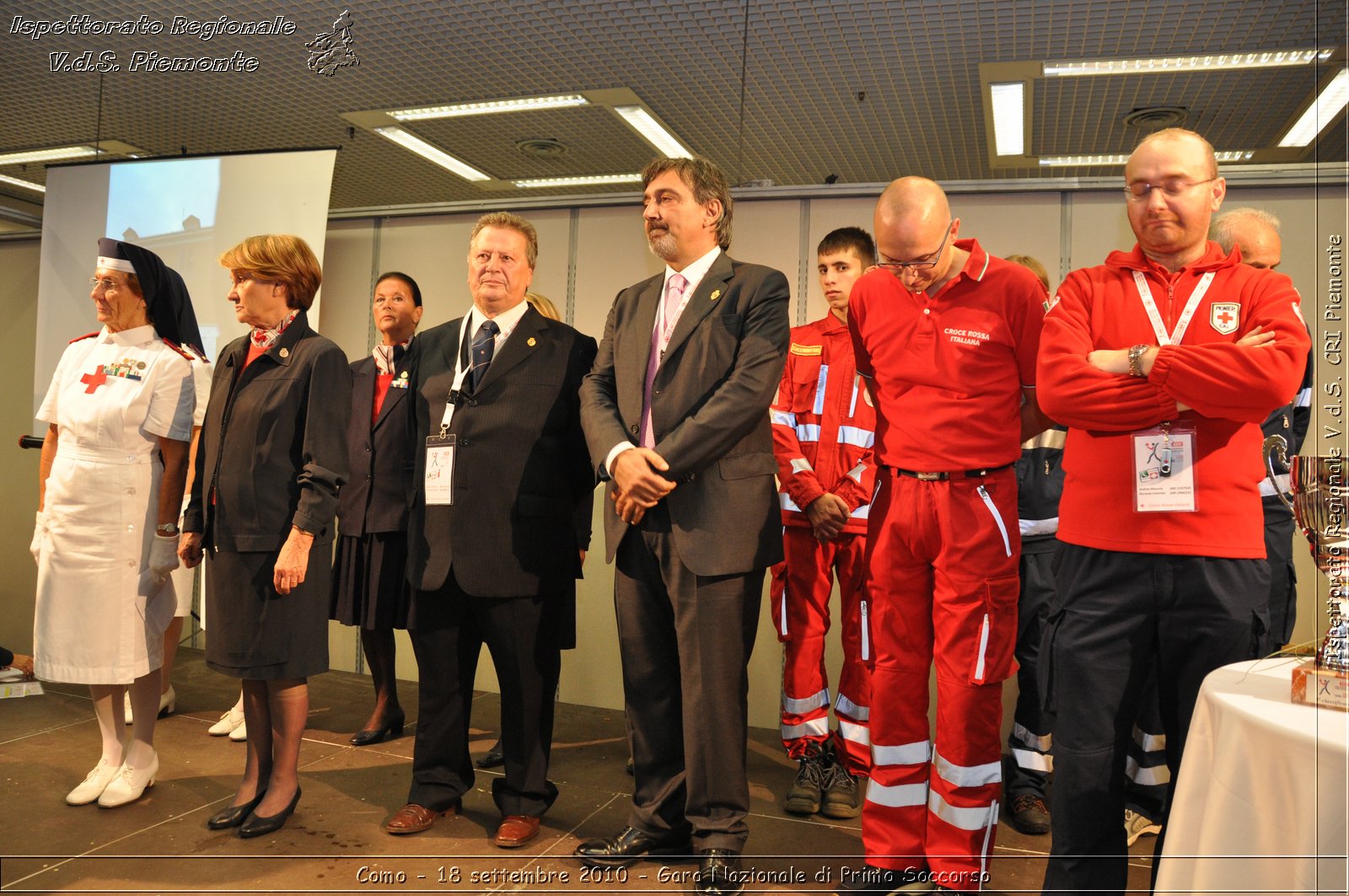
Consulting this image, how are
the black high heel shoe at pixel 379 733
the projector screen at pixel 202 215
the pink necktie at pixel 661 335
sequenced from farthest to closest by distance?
the projector screen at pixel 202 215 → the black high heel shoe at pixel 379 733 → the pink necktie at pixel 661 335

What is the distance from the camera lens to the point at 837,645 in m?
3.98

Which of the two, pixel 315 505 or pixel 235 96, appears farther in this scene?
pixel 235 96

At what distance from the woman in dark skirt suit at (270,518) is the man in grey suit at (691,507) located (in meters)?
0.85

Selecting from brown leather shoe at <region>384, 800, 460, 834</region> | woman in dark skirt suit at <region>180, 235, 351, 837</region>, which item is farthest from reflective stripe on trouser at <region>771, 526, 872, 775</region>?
woman in dark skirt suit at <region>180, 235, 351, 837</region>

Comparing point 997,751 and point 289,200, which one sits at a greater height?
point 289,200

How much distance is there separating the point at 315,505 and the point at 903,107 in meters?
4.08

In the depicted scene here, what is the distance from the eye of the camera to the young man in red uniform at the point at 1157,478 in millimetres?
1811

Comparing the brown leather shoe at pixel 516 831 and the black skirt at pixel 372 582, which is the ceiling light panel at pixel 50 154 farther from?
the brown leather shoe at pixel 516 831

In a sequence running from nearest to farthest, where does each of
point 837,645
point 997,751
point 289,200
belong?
point 997,751 < point 837,645 < point 289,200

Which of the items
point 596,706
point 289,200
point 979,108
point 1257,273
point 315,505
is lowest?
point 596,706

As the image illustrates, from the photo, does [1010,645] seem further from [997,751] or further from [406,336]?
[406,336]

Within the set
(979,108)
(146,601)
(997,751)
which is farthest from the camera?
(979,108)

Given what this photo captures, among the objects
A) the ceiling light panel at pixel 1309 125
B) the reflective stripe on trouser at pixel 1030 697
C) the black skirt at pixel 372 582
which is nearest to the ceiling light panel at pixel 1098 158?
the ceiling light panel at pixel 1309 125


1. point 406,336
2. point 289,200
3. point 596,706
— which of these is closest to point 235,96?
point 289,200
